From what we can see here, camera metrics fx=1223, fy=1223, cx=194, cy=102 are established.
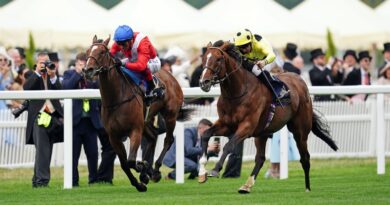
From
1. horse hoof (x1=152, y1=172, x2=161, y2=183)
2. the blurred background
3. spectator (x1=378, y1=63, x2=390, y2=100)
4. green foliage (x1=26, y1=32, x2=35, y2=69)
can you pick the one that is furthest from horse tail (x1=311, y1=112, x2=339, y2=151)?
green foliage (x1=26, y1=32, x2=35, y2=69)

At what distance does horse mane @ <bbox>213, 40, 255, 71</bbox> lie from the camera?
13.5 meters

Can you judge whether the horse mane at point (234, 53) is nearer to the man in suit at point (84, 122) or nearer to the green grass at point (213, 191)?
the green grass at point (213, 191)

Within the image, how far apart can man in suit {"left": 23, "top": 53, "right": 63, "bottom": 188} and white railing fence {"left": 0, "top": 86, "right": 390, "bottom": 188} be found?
71 centimetres

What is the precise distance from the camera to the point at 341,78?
2233 centimetres

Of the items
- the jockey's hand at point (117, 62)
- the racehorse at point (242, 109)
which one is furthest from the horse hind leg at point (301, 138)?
the jockey's hand at point (117, 62)

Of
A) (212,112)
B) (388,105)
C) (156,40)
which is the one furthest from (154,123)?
(156,40)

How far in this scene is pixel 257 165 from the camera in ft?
46.1

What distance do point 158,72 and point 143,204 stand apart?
3.23 meters

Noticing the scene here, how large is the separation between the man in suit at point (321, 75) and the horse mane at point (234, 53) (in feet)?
24.0

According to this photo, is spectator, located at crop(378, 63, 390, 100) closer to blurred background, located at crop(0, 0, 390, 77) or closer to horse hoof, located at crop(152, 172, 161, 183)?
blurred background, located at crop(0, 0, 390, 77)

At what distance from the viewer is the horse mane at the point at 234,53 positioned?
530 inches

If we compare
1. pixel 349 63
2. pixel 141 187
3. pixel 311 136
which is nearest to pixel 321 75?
pixel 349 63

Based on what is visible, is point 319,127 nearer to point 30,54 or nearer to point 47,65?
point 47,65

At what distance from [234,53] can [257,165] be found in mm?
1366
